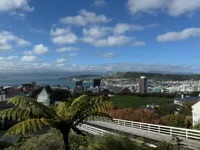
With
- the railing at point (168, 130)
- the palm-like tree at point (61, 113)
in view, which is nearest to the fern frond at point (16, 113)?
the palm-like tree at point (61, 113)

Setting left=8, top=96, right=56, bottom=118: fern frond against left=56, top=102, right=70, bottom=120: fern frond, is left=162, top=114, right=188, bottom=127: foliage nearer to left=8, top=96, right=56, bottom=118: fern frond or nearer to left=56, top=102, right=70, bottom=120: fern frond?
left=56, top=102, right=70, bottom=120: fern frond

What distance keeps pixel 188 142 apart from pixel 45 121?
9.15m

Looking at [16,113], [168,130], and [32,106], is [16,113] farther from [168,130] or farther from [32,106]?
[168,130]

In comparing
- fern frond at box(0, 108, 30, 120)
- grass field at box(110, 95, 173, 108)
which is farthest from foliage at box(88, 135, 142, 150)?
grass field at box(110, 95, 173, 108)

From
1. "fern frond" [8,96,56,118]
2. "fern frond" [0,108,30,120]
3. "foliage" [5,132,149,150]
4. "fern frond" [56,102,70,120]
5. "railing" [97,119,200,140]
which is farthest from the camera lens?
"railing" [97,119,200,140]

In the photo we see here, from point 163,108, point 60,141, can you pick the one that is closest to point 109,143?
point 60,141

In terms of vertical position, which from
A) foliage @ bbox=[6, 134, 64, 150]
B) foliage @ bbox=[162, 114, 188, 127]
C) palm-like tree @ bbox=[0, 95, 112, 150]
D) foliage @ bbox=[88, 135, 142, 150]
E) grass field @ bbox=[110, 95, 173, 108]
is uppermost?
palm-like tree @ bbox=[0, 95, 112, 150]

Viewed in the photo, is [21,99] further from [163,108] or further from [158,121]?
[163,108]

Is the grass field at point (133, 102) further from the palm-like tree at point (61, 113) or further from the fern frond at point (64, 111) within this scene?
the palm-like tree at point (61, 113)

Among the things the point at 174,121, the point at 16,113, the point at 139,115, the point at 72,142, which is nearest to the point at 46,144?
the point at 72,142

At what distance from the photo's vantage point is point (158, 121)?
115 ft

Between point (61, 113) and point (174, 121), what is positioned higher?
point (61, 113)

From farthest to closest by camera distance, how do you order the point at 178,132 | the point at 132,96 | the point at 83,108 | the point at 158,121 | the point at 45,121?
the point at 132,96 < the point at 158,121 < the point at 178,132 < the point at 83,108 < the point at 45,121

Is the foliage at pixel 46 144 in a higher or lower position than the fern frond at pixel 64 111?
lower
